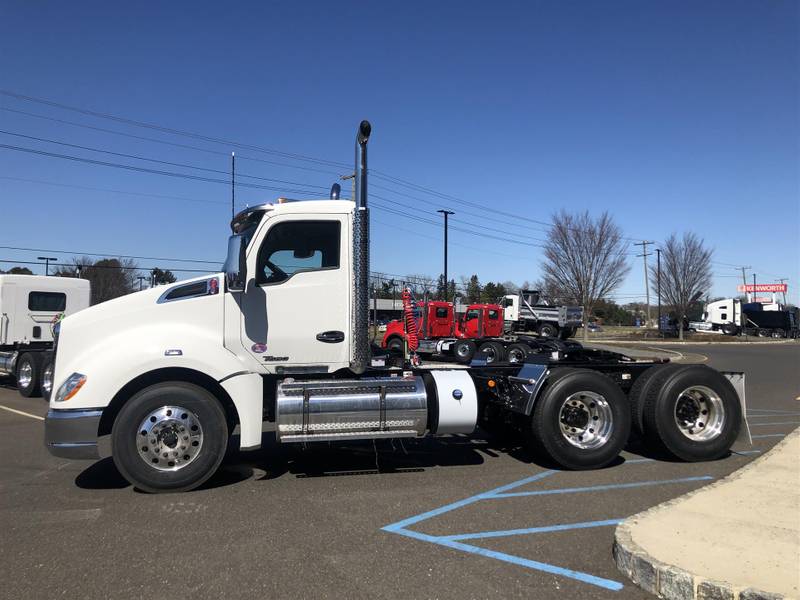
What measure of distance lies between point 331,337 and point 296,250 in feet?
3.42

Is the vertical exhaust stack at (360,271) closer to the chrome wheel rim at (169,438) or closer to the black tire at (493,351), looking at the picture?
the chrome wheel rim at (169,438)

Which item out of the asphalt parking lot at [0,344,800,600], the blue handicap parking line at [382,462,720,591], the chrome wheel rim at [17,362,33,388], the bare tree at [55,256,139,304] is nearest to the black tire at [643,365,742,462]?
the asphalt parking lot at [0,344,800,600]

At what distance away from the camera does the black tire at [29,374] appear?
524 inches

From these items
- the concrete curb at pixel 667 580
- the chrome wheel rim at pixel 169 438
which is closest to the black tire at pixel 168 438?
the chrome wheel rim at pixel 169 438

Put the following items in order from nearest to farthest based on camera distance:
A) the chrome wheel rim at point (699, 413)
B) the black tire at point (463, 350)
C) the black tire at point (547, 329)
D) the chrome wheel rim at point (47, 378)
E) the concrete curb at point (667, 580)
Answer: the concrete curb at point (667, 580), the chrome wheel rim at point (699, 413), the chrome wheel rim at point (47, 378), the black tire at point (463, 350), the black tire at point (547, 329)

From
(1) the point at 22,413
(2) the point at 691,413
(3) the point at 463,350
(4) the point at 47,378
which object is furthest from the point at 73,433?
(3) the point at 463,350

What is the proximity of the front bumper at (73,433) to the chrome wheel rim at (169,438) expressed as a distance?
428mm

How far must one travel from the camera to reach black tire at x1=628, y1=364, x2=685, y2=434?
692cm

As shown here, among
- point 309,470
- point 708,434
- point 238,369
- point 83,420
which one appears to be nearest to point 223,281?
point 238,369

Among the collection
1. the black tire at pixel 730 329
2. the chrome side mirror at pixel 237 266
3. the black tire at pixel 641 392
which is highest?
the chrome side mirror at pixel 237 266

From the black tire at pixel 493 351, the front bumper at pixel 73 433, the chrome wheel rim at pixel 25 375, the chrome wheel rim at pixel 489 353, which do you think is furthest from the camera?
the chrome wheel rim at pixel 489 353

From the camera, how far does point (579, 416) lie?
6.71 meters

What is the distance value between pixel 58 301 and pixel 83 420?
11.2m

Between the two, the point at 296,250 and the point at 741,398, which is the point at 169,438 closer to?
the point at 296,250
